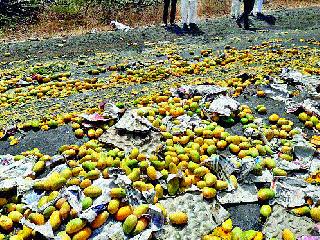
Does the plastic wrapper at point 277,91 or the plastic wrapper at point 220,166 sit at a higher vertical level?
the plastic wrapper at point 277,91

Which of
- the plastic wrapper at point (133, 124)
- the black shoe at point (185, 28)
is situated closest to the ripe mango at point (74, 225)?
the plastic wrapper at point (133, 124)

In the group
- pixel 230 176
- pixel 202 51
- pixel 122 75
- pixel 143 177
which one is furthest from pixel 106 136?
pixel 202 51

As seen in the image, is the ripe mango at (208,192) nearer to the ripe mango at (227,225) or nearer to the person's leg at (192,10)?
the ripe mango at (227,225)

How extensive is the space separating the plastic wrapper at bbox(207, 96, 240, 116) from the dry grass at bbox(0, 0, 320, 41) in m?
8.86

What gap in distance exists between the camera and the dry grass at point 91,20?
13391mm

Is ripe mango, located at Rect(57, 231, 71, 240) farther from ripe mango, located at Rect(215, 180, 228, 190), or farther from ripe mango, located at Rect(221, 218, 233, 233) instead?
ripe mango, located at Rect(215, 180, 228, 190)

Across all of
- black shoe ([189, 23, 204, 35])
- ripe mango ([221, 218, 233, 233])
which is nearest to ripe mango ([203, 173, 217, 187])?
ripe mango ([221, 218, 233, 233])

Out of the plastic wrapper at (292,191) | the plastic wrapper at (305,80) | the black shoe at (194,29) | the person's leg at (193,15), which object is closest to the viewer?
the plastic wrapper at (292,191)

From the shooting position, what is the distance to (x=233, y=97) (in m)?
6.47

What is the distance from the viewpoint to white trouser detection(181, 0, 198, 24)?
13.2m

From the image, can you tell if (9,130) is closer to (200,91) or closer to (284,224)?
(200,91)

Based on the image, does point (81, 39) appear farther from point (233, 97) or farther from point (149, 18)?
point (233, 97)

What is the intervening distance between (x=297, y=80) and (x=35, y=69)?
6.09 metres

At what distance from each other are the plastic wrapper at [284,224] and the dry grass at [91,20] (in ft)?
36.7
